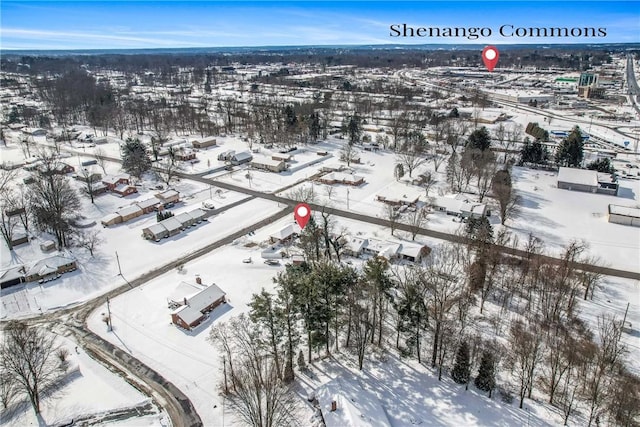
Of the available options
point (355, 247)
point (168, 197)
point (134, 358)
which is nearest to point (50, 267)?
point (134, 358)

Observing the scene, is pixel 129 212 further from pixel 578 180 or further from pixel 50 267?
pixel 578 180

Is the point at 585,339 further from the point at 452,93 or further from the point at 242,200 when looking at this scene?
the point at 452,93

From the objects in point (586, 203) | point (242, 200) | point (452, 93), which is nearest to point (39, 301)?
point (242, 200)

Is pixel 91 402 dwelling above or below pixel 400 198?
below

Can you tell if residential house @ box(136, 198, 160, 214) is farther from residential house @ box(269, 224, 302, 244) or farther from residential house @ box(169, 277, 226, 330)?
residential house @ box(169, 277, 226, 330)

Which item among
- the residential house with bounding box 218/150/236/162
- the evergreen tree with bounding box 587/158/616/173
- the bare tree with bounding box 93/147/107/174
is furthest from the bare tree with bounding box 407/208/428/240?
the bare tree with bounding box 93/147/107/174
